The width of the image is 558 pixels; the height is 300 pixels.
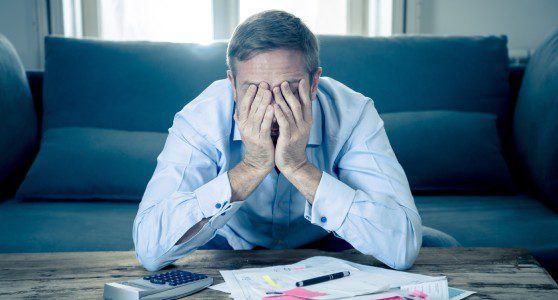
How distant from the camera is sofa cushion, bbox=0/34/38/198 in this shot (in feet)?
7.02

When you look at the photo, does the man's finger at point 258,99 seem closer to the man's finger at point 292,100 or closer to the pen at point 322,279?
the man's finger at point 292,100

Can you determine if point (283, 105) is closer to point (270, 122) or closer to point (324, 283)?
point (270, 122)

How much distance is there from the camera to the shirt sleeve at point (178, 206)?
1.16 metres

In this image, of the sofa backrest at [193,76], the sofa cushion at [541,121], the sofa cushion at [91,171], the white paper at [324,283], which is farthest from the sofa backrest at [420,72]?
the white paper at [324,283]

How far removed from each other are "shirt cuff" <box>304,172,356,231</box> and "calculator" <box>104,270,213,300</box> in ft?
0.99

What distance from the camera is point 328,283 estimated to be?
0.98 metres

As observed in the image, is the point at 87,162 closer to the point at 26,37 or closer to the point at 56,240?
the point at 56,240

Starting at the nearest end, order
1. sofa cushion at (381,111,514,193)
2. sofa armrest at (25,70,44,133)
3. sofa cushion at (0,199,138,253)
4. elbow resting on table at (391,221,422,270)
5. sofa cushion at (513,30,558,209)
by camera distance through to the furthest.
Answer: elbow resting on table at (391,221,422,270) → sofa cushion at (0,199,138,253) → sofa cushion at (513,30,558,209) → sofa cushion at (381,111,514,193) → sofa armrest at (25,70,44,133)

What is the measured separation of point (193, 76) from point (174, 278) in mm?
1363

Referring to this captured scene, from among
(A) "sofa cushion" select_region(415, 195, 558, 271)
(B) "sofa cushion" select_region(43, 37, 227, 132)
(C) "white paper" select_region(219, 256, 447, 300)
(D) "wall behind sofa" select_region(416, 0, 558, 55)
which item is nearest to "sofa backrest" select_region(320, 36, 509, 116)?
(A) "sofa cushion" select_region(415, 195, 558, 271)

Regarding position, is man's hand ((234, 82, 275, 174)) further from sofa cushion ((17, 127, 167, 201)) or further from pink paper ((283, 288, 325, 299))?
sofa cushion ((17, 127, 167, 201))

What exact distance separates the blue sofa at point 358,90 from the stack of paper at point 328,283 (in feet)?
2.78

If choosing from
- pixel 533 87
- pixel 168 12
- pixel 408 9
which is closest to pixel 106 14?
pixel 168 12

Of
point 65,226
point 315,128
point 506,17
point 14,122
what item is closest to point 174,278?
point 315,128
